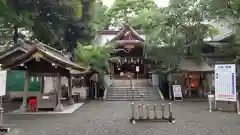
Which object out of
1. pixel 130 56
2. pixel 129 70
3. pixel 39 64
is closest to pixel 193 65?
pixel 130 56

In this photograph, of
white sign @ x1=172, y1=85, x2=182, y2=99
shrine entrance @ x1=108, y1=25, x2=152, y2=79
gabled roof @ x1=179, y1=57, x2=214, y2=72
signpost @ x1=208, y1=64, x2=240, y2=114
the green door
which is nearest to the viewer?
signpost @ x1=208, y1=64, x2=240, y2=114

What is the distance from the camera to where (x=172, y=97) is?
765 inches

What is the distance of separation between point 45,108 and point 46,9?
29.0 ft

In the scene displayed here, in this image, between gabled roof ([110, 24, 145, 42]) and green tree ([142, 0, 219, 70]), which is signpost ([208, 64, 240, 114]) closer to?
green tree ([142, 0, 219, 70])

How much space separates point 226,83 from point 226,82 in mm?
50

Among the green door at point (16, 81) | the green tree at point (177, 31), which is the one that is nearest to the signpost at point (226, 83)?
the green tree at point (177, 31)

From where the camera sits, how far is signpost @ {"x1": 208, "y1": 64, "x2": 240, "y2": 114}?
39.1 feet

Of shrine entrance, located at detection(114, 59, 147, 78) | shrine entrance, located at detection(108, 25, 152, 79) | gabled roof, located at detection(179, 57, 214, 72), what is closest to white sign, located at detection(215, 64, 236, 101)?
gabled roof, located at detection(179, 57, 214, 72)

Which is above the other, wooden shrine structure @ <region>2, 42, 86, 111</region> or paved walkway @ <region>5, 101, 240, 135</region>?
wooden shrine structure @ <region>2, 42, 86, 111</region>

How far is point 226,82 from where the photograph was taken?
478 inches

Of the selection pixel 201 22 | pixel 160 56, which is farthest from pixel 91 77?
pixel 201 22

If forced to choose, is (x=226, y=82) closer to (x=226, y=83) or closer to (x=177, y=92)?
(x=226, y=83)

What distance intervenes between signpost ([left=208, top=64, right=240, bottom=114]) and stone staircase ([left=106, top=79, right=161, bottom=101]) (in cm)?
746

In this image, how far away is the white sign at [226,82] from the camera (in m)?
11.9
